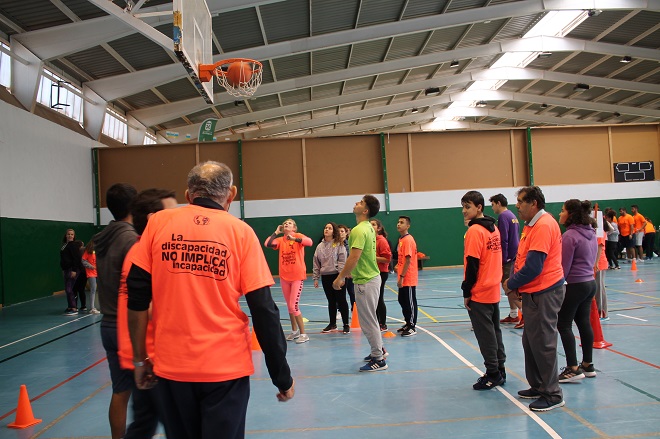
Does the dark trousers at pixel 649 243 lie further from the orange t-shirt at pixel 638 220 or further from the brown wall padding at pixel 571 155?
the brown wall padding at pixel 571 155

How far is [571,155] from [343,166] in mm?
9351

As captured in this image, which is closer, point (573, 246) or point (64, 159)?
point (573, 246)

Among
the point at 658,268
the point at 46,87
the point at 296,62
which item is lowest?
the point at 658,268

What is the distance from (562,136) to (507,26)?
16.8 feet

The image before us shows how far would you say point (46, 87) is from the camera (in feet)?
52.3

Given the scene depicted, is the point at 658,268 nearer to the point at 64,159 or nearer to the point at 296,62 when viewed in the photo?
the point at 296,62

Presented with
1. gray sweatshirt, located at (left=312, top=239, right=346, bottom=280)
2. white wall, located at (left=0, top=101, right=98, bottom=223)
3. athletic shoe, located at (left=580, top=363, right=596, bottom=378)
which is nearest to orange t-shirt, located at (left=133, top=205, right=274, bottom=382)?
athletic shoe, located at (left=580, top=363, right=596, bottom=378)

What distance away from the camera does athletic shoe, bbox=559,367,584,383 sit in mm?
5066

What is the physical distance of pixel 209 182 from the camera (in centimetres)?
238

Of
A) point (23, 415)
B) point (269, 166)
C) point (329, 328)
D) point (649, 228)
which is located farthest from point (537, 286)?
point (649, 228)

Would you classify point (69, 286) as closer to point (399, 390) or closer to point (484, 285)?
point (399, 390)

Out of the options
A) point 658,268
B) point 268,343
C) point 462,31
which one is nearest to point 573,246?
point 268,343

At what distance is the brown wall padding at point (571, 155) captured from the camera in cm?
2062

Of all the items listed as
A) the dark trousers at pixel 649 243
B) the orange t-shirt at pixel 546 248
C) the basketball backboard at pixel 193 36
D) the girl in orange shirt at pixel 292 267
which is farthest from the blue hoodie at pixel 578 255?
the dark trousers at pixel 649 243
